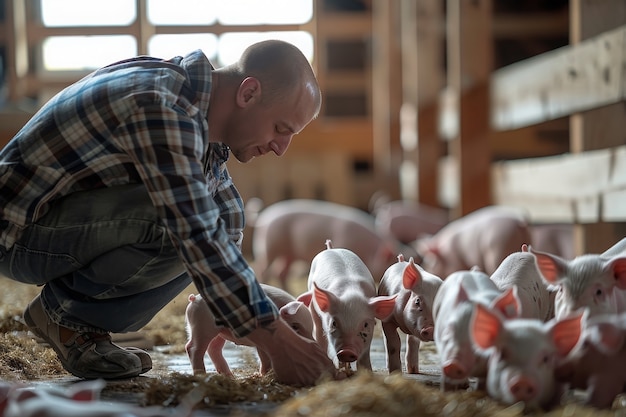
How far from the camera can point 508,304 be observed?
1.78m

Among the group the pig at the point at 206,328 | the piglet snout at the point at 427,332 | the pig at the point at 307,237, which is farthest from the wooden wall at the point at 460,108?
the pig at the point at 206,328

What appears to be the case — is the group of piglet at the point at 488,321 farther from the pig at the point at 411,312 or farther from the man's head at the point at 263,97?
the man's head at the point at 263,97

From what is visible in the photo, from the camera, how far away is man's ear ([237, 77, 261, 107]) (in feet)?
7.10

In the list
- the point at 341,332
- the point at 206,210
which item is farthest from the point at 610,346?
the point at 206,210

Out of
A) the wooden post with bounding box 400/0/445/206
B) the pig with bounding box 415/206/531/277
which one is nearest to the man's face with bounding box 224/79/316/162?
the pig with bounding box 415/206/531/277

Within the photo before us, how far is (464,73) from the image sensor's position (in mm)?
5273

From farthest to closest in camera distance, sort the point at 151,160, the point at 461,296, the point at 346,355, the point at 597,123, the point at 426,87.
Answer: the point at 426,87
the point at 597,123
the point at 346,355
the point at 151,160
the point at 461,296

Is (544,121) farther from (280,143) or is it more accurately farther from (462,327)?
(462,327)

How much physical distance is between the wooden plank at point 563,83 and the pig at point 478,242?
48 centimetres

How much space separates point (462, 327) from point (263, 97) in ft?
2.39

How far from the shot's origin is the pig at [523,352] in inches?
62.9

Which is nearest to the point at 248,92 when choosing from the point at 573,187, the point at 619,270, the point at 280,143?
the point at 280,143

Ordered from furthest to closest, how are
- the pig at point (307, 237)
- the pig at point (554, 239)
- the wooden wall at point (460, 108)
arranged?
the pig at point (307, 237) < the pig at point (554, 239) < the wooden wall at point (460, 108)

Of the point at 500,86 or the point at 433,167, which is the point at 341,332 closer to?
the point at 500,86
